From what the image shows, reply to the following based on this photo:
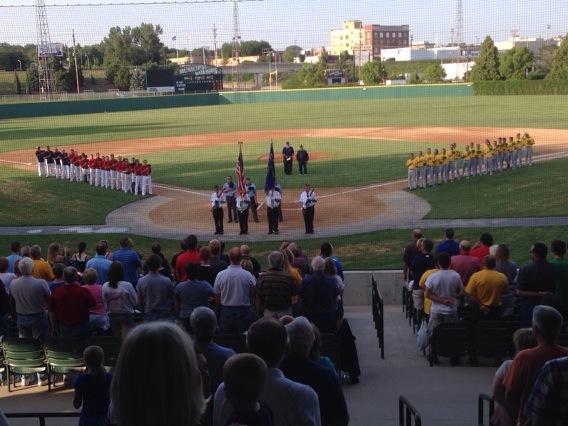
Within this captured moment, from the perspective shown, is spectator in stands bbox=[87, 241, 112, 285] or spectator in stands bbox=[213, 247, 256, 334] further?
spectator in stands bbox=[87, 241, 112, 285]

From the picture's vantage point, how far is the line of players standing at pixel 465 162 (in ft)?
85.3

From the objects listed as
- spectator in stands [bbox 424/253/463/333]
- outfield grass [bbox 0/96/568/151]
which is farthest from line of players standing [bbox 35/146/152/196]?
spectator in stands [bbox 424/253/463/333]

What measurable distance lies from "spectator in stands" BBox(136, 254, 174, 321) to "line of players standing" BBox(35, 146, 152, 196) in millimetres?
18361

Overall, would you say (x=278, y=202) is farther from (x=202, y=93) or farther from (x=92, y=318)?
(x=202, y=93)

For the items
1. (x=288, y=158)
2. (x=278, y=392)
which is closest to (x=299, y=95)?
(x=288, y=158)

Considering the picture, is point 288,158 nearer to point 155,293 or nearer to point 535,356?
point 155,293

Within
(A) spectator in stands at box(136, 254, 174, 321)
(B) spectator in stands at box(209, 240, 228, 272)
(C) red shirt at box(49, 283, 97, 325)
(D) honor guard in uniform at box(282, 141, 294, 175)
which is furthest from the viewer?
(D) honor guard in uniform at box(282, 141, 294, 175)

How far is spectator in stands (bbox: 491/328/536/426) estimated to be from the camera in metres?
4.98

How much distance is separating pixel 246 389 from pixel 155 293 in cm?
528

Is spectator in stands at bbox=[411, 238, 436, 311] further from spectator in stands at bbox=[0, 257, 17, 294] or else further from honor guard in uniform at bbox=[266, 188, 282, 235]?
honor guard in uniform at bbox=[266, 188, 282, 235]

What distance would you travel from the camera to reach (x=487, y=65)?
8150 centimetres

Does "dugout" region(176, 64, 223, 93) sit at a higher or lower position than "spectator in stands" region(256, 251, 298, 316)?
higher

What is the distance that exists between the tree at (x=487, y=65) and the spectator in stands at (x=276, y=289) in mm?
77249

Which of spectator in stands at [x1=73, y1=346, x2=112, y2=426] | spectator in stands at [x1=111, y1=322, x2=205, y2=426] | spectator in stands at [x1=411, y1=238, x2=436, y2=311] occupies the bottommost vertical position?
spectator in stands at [x1=411, y1=238, x2=436, y2=311]
